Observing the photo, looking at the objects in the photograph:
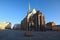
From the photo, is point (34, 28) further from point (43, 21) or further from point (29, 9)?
point (29, 9)

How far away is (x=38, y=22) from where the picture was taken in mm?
76688

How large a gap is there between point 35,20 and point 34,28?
655 centimetres

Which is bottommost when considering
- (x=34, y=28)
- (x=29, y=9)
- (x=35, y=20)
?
(x=34, y=28)

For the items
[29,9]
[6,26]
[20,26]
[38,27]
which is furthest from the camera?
[29,9]

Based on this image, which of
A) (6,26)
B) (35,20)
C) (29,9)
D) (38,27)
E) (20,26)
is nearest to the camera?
(38,27)

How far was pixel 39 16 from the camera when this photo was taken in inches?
2997

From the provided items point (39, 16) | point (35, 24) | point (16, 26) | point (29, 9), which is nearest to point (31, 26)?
point (35, 24)

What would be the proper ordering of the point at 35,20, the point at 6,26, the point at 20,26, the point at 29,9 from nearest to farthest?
the point at 35,20
the point at 6,26
the point at 20,26
the point at 29,9

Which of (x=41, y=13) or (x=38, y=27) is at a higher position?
(x=41, y=13)

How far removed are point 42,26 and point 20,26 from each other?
3020 centimetres

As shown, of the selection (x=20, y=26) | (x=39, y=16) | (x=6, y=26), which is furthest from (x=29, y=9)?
(x=39, y=16)

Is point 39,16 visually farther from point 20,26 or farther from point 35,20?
point 20,26

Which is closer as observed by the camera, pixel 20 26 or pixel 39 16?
pixel 39 16

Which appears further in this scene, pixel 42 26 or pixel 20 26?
pixel 20 26
